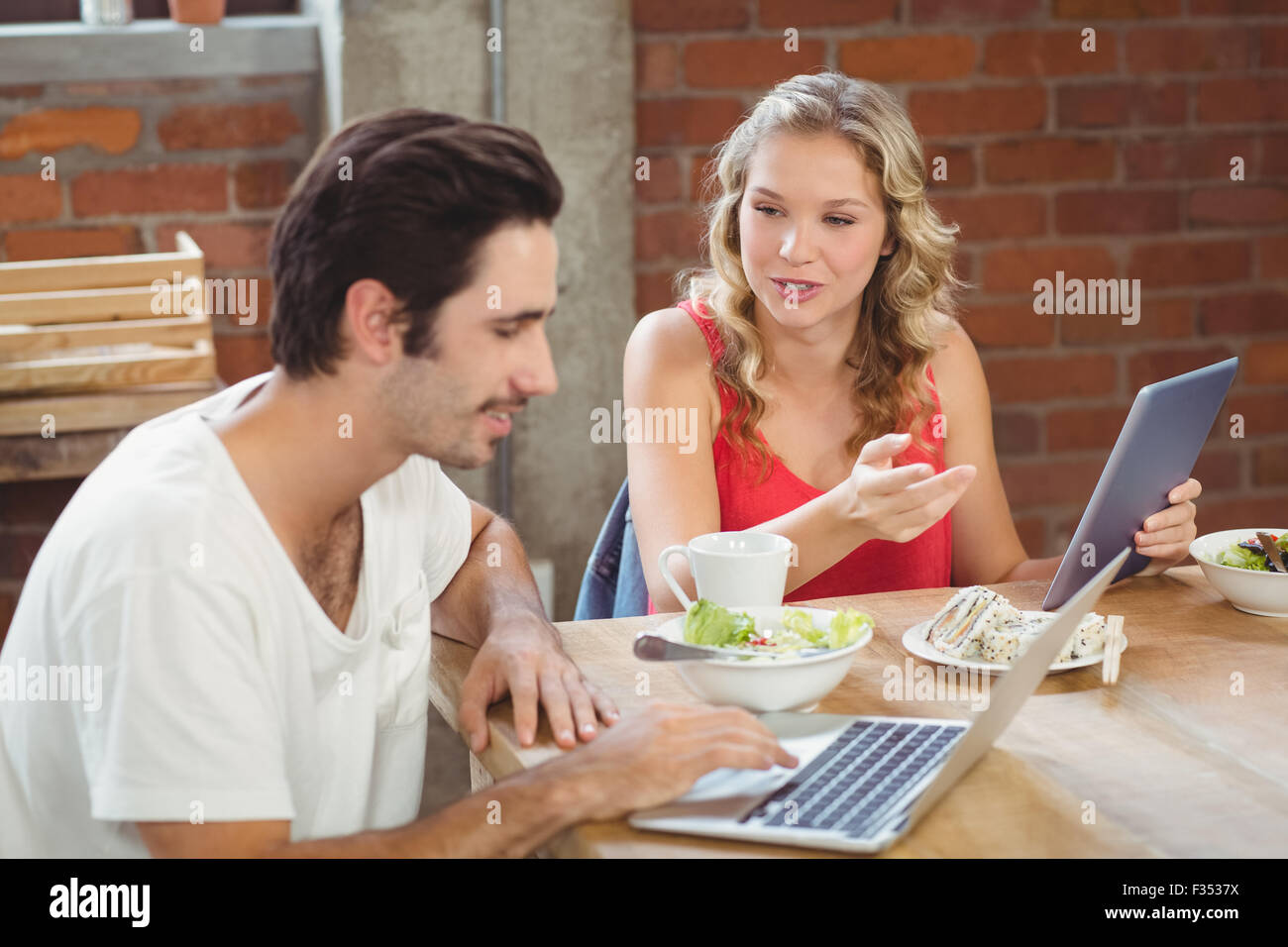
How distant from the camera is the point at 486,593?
1.51 meters

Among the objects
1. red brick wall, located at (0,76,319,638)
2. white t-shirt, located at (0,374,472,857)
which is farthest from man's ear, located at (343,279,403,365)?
red brick wall, located at (0,76,319,638)

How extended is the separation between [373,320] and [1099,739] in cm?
70

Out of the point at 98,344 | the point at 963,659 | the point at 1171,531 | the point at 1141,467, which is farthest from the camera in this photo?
the point at 98,344

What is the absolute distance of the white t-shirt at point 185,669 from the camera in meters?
1.05

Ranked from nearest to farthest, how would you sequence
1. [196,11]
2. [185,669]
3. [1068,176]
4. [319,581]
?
[185,669]
[319,581]
[196,11]
[1068,176]

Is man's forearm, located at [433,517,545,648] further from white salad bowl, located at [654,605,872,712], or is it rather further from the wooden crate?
the wooden crate

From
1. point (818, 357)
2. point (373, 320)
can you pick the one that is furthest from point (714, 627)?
point (818, 357)

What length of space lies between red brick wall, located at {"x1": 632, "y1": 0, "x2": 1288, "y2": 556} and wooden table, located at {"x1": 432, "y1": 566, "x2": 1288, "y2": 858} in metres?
1.28

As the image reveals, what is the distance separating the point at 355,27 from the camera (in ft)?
8.04

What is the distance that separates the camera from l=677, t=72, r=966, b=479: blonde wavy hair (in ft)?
6.16

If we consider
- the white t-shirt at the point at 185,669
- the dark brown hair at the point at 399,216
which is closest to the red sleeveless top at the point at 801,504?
the white t-shirt at the point at 185,669

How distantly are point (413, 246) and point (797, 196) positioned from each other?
2.72ft

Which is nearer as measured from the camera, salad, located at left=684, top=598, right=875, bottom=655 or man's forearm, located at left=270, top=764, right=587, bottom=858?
man's forearm, located at left=270, top=764, right=587, bottom=858

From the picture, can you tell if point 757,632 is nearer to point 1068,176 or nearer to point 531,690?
point 531,690
